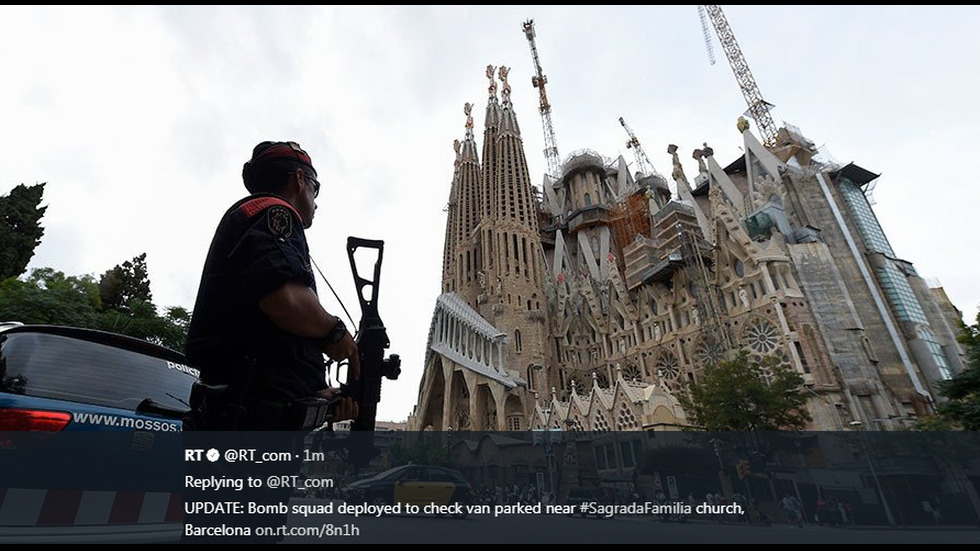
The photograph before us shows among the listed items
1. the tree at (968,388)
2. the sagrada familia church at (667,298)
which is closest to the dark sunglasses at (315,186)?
the tree at (968,388)

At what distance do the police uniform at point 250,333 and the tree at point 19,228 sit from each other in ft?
99.3

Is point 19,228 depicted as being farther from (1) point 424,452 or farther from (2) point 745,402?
(2) point 745,402

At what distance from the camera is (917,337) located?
96.6 ft

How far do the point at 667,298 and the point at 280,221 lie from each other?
39.6 meters

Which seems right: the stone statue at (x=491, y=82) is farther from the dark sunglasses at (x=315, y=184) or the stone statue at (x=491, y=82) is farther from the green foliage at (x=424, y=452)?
the dark sunglasses at (x=315, y=184)

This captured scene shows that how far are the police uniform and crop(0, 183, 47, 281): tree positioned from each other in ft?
99.3

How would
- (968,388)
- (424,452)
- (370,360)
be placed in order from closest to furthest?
(370,360) → (968,388) → (424,452)

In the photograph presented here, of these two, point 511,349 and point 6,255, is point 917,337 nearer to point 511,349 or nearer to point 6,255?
point 511,349

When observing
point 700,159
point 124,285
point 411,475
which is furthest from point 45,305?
point 700,159

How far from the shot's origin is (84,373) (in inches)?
118

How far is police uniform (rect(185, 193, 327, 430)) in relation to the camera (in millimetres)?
1892

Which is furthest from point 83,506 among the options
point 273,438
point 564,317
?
point 564,317

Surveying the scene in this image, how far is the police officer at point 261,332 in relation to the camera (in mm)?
1891
